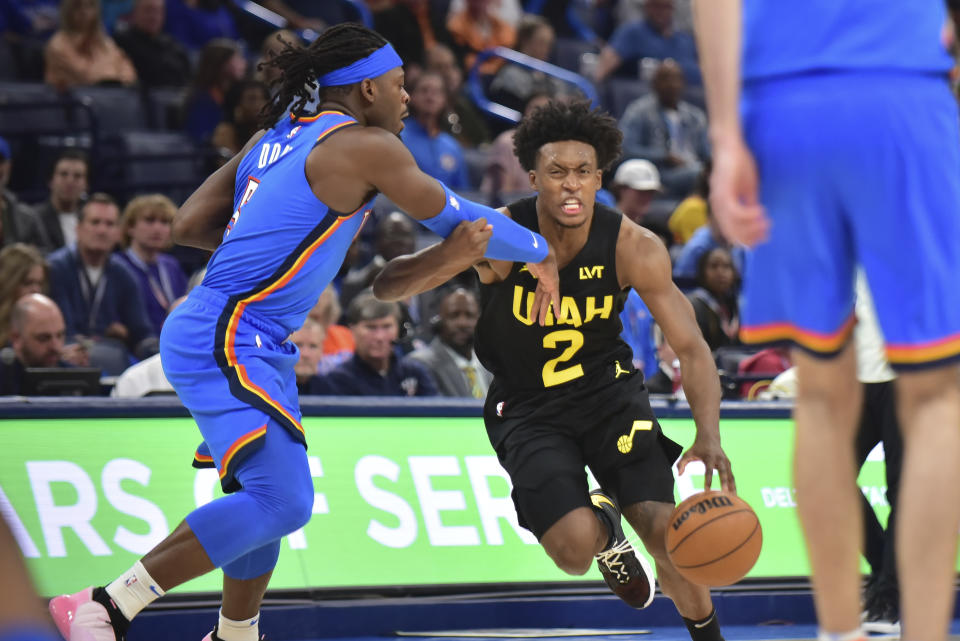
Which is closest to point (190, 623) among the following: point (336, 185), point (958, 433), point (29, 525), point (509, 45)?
point (29, 525)

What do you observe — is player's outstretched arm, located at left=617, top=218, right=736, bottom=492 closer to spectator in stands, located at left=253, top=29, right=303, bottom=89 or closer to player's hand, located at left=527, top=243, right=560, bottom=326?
player's hand, located at left=527, top=243, right=560, bottom=326

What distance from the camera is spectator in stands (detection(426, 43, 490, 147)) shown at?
39.8 feet

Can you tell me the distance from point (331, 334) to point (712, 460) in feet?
13.7

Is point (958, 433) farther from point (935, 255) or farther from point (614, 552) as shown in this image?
point (614, 552)

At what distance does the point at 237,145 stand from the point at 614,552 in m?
6.07

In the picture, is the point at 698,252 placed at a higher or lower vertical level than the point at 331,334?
lower

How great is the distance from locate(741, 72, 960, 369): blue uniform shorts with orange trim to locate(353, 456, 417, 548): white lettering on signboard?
3.73 metres

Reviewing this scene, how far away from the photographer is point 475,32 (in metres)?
13.8

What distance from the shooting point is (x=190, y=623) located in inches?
233

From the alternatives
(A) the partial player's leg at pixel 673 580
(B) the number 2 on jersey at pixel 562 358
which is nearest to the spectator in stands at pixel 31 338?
(B) the number 2 on jersey at pixel 562 358

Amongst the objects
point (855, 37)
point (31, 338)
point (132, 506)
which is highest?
point (855, 37)

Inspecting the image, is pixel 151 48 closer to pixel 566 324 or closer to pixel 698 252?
pixel 698 252

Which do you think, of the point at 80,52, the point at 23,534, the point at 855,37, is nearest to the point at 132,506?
the point at 23,534

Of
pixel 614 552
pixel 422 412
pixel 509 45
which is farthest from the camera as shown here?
pixel 509 45
